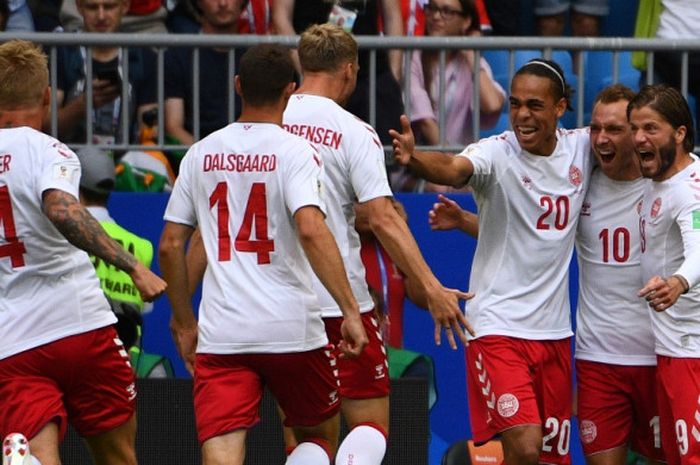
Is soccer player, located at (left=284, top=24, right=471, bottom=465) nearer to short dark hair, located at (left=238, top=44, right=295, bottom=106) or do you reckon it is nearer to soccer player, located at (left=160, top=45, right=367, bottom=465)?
soccer player, located at (left=160, top=45, right=367, bottom=465)

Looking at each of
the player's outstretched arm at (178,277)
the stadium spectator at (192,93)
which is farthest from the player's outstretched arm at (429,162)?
the stadium spectator at (192,93)

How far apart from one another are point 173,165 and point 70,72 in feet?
2.81

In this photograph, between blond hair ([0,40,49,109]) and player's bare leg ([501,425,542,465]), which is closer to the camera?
blond hair ([0,40,49,109])

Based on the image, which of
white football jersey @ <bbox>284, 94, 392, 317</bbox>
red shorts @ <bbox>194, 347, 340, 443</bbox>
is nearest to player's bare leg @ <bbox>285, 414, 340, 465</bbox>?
red shorts @ <bbox>194, 347, 340, 443</bbox>

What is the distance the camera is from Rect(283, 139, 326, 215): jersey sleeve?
801cm

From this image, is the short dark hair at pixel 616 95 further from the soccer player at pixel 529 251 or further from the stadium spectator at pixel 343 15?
the stadium spectator at pixel 343 15

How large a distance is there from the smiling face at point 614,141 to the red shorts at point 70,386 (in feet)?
8.79

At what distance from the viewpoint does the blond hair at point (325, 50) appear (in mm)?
9059

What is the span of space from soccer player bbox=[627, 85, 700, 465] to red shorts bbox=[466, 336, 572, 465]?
532 mm

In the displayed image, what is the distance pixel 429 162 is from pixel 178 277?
4.45 ft

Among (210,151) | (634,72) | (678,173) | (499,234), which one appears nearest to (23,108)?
(210,151)

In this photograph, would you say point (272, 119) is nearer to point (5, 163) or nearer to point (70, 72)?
point (5, 163)

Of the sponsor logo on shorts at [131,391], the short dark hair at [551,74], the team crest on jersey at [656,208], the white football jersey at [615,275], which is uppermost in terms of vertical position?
the short dark hair at [551,74]

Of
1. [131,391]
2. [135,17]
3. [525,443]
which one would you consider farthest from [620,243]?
[135,17]
